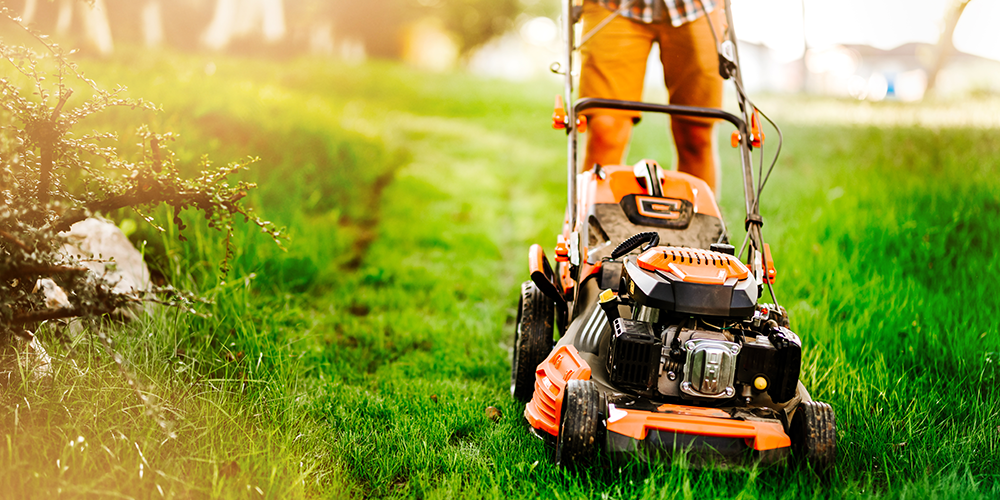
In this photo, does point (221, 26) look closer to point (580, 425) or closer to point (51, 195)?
point (51, 195)

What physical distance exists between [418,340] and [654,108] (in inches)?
64.7

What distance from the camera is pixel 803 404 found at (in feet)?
6.53

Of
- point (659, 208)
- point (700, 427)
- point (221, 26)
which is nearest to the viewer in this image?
point (700, 427)

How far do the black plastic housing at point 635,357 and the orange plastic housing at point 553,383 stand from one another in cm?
13

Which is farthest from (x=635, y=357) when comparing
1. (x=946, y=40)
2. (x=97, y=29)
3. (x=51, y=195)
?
(x=946, y=40)

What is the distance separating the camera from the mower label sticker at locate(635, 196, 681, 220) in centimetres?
266

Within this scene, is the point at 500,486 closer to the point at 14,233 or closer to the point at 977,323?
the point at 14,233

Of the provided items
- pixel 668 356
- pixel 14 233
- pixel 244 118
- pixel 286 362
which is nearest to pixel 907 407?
pixel 668 356

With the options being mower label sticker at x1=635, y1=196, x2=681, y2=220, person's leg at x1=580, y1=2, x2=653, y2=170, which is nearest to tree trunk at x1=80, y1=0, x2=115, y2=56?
person's leg at x1=580, y1=2, x2=653, y2=170

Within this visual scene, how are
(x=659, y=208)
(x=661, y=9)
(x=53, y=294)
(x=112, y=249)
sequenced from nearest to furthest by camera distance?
(x=53, y=294)
(x=659, y=208)
(x=112, y=249)
(x=661, y=9)

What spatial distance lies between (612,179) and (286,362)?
5.09 ft

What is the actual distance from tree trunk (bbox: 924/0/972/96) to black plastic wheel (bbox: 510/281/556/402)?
12616 millimetres

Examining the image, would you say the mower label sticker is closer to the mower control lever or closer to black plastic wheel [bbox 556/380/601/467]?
the mower control lever

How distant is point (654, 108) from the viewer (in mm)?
2697
